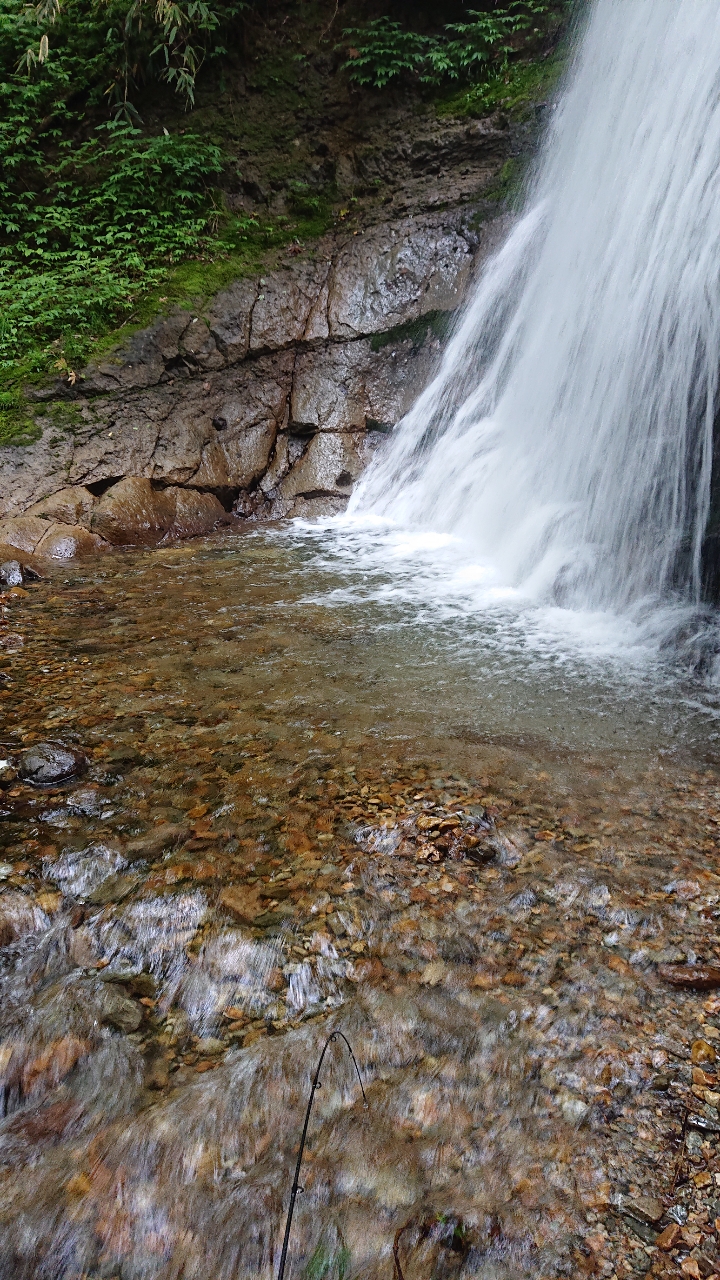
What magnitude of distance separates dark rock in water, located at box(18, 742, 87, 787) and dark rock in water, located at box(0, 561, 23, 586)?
11.7ft

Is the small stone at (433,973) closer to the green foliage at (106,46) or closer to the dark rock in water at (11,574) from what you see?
the dark rock in water at (11,574)

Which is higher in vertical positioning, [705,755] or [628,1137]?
[705,755]

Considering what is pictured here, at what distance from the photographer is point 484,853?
278 centimetres

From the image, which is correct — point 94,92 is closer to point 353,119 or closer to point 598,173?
point 353,119

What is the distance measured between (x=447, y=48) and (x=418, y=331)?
4439mm

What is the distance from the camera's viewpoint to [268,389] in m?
9.65

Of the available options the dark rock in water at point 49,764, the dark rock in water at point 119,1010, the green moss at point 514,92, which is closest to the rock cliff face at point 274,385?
the green moss at point 514,92

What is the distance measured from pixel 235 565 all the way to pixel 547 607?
10.2 feet

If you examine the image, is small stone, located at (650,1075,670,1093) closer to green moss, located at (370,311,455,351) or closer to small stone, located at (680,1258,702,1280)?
small stone, located at (680,1258,702,1280)

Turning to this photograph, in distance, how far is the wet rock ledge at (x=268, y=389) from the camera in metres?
8.43

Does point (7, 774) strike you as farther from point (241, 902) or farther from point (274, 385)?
point (274, 385)

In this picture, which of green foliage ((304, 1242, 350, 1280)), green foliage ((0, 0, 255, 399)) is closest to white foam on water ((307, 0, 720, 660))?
green foliage ((304, 1242, 350, 1280))

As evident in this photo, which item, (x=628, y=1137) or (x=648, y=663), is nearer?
(x=628, y=1137)

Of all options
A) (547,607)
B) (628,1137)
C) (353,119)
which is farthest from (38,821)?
(353,119)
